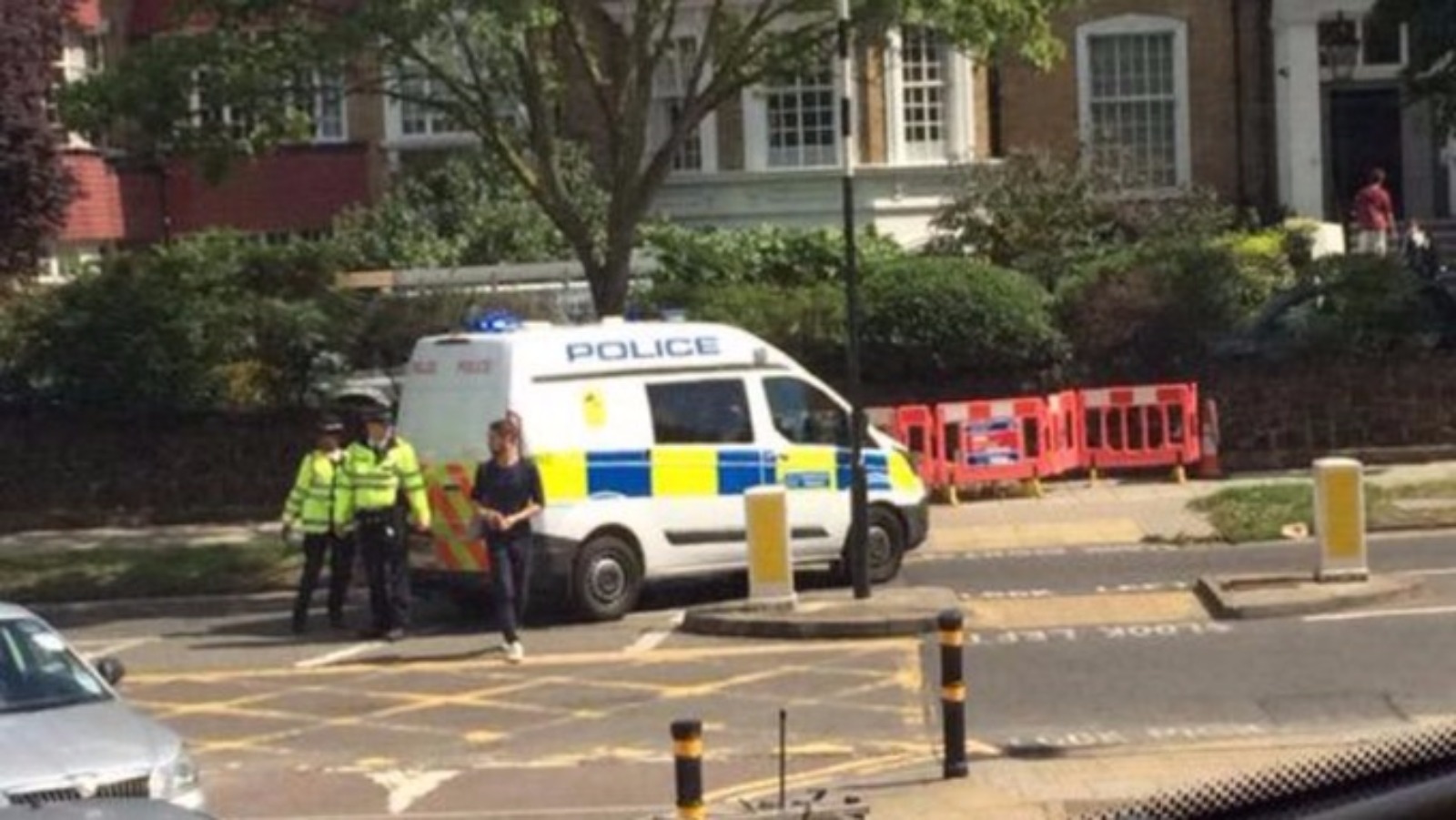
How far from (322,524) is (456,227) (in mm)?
16782

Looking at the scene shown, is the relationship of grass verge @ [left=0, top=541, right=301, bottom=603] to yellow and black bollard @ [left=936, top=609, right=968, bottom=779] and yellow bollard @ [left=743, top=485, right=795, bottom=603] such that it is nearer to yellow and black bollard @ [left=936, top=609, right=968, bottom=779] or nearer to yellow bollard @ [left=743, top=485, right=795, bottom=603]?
yellow bollard @ [left=743, top=485, right=795, bottom=603]

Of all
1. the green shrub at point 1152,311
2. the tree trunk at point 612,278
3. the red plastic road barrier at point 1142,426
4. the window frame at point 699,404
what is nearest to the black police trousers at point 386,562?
the window frame at point 699,404

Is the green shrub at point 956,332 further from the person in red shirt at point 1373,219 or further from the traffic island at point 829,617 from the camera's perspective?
the person in red shirt at point 1373,219

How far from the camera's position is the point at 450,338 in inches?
762

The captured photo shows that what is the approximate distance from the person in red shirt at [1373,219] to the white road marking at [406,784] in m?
24.7

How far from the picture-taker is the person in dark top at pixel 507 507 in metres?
17.4

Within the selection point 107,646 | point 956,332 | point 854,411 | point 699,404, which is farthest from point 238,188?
point 854,411

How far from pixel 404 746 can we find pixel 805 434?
6892 millimetres

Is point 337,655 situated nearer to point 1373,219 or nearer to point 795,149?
point 795,149

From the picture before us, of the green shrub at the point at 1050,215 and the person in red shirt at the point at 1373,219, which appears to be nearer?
the green shrub at the point at 1050,215

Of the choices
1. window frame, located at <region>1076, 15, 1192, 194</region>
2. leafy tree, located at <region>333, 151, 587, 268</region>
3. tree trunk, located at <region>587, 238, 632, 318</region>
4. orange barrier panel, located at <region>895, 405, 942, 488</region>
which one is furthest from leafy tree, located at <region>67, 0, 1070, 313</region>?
window frame, located at <region>1076, 15, 1192, 194</region>

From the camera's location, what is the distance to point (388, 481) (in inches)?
737

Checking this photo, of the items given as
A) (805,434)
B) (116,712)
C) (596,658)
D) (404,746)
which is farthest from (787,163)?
(116,712)

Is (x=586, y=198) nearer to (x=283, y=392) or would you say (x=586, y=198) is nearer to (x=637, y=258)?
(x=637, y=258)
